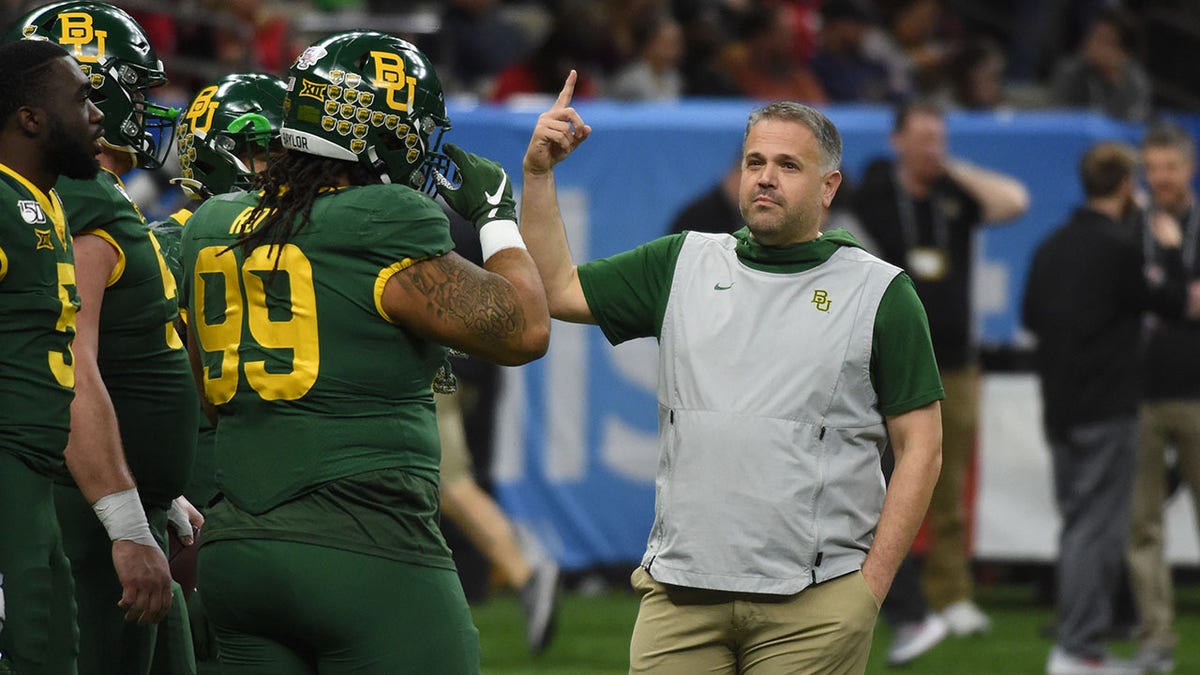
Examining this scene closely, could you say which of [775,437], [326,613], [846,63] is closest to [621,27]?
[846,63]

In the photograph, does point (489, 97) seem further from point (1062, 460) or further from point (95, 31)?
point (95, 31)

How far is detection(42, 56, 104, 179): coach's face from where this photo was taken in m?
4.17

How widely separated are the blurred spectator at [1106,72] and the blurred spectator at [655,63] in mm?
2888

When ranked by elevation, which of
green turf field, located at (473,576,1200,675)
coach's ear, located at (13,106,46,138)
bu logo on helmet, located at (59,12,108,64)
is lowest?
green turf field, located at (473,576,1200,675)

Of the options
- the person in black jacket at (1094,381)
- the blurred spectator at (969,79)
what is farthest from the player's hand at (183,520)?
the blurred spectator at (969,79)

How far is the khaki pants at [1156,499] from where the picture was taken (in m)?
9.00

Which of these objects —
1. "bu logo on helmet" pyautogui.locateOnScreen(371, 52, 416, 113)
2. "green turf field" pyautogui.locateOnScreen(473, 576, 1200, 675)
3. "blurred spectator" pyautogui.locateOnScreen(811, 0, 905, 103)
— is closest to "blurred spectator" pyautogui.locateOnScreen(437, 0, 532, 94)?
"blurred spectator" pyautogui.locateOnScreen(811, 0, 905, 103)

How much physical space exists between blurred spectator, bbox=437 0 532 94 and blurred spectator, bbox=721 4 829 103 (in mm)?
1539

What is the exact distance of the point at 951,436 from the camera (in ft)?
32.6

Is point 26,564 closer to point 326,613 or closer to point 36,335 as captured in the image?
point 36,335

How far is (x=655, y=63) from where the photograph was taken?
12.9 meters

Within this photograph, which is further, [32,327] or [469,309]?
[32,327]

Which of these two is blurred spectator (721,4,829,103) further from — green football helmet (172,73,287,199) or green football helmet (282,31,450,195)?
green football helmet (282,31,450,195)

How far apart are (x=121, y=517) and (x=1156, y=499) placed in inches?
250
